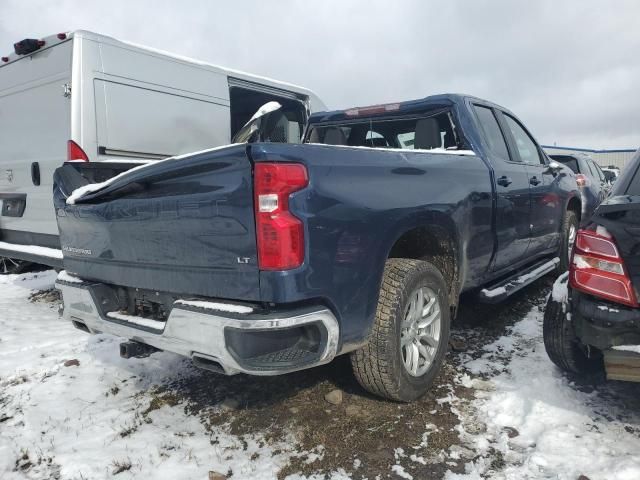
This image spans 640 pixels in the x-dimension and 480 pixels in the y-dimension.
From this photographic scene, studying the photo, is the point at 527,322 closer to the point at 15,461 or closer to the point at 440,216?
the point at 440,216

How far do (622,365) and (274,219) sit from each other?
177 centimetres

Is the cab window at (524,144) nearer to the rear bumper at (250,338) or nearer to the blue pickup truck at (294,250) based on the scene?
the blue pickup truck at (294,250)

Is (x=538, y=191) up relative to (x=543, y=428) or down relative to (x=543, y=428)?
up

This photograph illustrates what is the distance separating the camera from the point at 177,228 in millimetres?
2250

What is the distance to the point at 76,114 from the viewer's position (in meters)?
4.28

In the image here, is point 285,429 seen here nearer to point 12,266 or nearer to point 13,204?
point 13,204

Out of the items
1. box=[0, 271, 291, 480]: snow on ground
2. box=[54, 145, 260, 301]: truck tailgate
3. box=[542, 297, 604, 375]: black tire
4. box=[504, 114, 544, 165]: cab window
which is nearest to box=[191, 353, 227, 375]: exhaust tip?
box=[54, 145, 260, 301]: truck tailgate

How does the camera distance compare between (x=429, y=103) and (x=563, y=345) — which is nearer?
(x=563, y=345)

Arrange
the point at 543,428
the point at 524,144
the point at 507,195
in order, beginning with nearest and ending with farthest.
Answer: the point at 543,428
the point at 507,195
the point at 524,144

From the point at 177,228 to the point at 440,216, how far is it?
4.95 feet

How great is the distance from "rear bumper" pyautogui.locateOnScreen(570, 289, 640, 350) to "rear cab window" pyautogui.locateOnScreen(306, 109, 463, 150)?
1614 mm

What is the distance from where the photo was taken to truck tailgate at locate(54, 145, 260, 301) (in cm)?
202

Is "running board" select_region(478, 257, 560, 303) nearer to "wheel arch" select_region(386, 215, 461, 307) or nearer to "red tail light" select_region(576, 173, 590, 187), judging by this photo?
"wheel arch" select_region(386, 215, 461, 307)

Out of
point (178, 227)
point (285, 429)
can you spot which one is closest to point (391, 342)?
point (285, 429)
